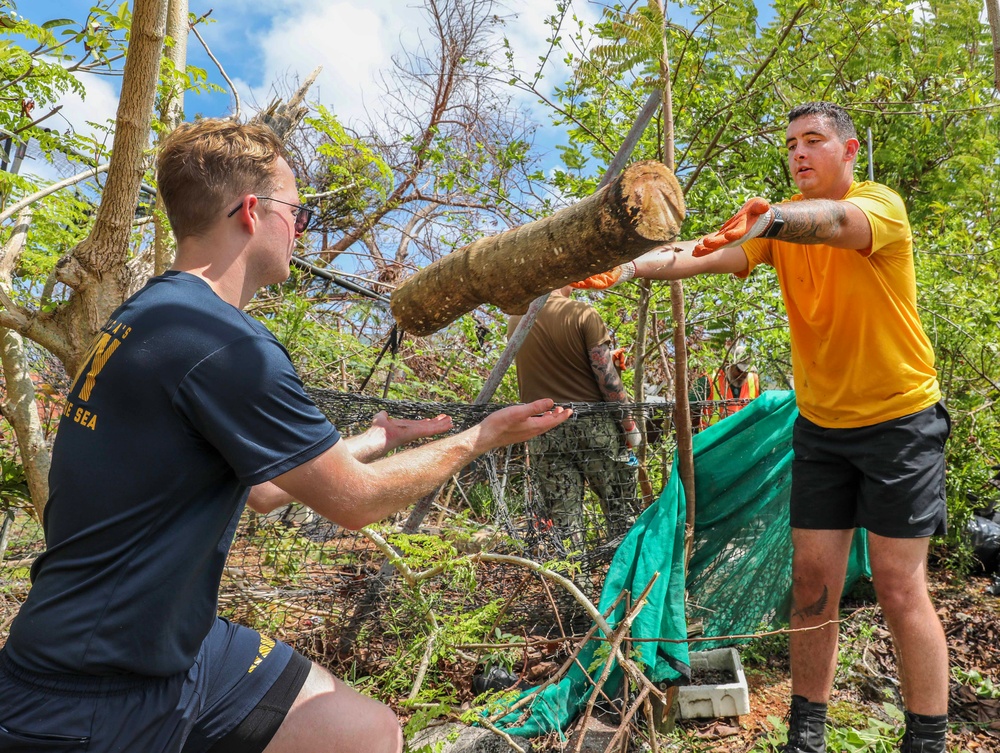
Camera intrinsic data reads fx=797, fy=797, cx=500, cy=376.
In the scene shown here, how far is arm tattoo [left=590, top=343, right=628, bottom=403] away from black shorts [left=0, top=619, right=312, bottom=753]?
253 cm

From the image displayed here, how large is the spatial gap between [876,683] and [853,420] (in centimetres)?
151

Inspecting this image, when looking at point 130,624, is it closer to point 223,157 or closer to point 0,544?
point 223,157

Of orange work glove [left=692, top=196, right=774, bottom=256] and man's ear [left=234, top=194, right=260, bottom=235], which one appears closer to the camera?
man's ear [left=234, top=194, right=260, bottom=235]

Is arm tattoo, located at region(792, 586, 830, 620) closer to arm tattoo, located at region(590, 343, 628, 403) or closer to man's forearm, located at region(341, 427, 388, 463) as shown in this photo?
arm tattoo, located at region(590, 343, 628, 403)

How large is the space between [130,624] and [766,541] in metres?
3.02

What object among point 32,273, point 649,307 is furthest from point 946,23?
point 32,273

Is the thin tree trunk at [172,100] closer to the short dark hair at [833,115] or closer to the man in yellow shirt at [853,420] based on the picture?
the man in yellow shirt at [853,420]

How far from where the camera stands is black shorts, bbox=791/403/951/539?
9.03 feet

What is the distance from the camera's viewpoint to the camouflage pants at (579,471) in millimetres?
3537

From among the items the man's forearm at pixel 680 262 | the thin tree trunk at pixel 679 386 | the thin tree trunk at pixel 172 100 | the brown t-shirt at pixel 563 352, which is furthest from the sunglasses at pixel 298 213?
the brown t-shirt at pixel 563 352

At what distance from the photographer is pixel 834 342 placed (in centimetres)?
289

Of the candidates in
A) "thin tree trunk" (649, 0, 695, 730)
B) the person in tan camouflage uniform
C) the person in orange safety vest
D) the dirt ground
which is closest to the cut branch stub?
"thin tree trunk" (649, 0, 695, 730)

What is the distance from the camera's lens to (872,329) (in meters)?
2.81

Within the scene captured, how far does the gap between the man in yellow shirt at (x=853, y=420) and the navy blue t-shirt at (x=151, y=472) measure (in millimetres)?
1516
